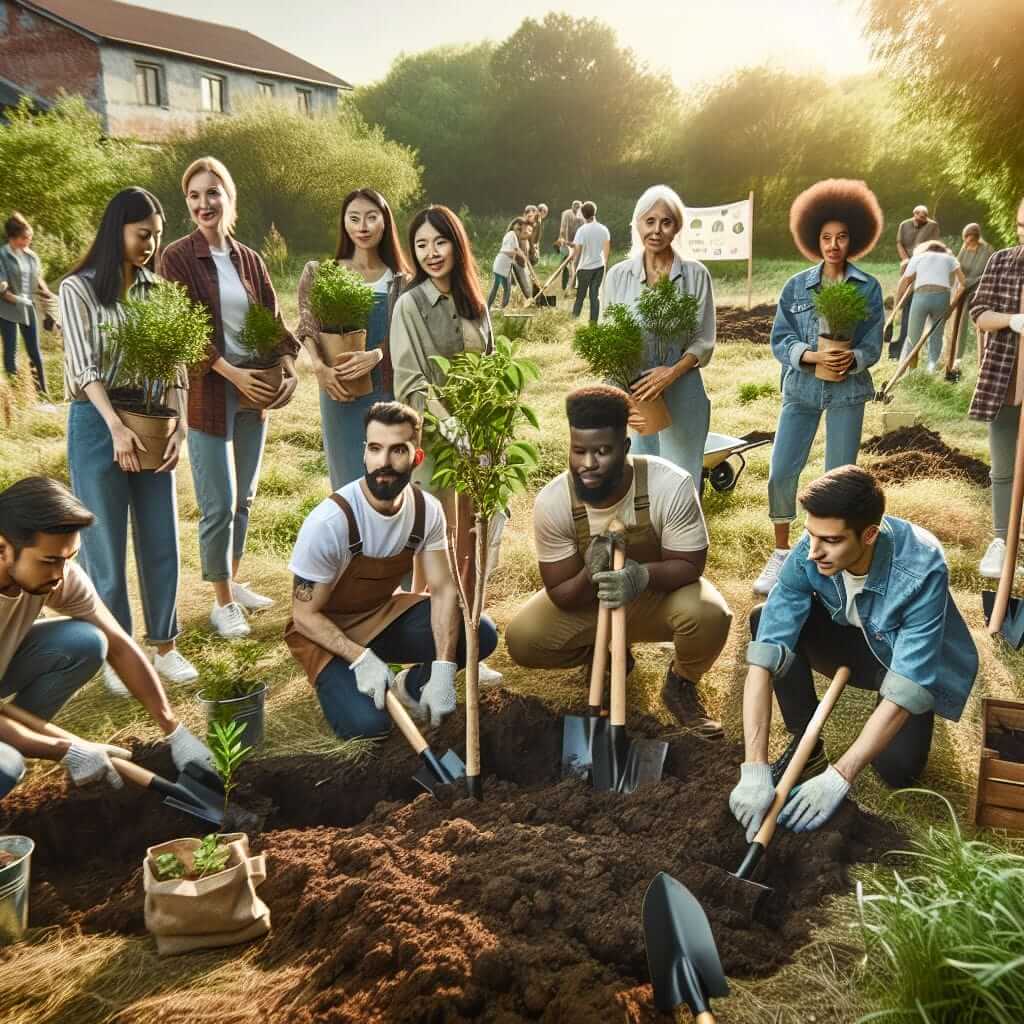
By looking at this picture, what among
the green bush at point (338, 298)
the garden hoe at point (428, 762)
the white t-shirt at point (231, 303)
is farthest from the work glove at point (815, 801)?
the white t-shirt at point (231, 303)

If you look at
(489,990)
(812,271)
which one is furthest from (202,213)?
(489,990)

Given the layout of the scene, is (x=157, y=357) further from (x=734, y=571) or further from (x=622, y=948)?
(x=734, y=571)

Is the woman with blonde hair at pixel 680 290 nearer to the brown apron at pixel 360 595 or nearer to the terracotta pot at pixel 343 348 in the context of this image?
the terracotta pot at pixel 343 348

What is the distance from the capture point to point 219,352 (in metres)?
3.99

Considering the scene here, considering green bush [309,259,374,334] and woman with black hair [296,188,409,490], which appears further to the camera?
woman with black hair [296,188,409,490]

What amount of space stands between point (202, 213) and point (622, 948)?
3.19 metres

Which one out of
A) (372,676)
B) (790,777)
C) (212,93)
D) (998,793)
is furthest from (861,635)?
(212,93)

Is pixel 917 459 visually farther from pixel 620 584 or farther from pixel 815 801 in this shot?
pixel 815 801

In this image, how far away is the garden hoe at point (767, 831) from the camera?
2.44 m

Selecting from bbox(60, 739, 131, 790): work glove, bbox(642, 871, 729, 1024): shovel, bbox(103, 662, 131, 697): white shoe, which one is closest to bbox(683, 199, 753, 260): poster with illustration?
bbox(103, 662, 131, 697): white shoe

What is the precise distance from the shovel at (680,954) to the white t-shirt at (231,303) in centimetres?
287

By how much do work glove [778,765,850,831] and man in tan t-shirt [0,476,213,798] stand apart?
1.82m

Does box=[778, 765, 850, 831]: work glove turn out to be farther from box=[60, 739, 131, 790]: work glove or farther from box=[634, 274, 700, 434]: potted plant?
box=[60, 739, 131, 790]: work glove

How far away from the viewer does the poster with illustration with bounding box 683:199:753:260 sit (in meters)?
13.0
